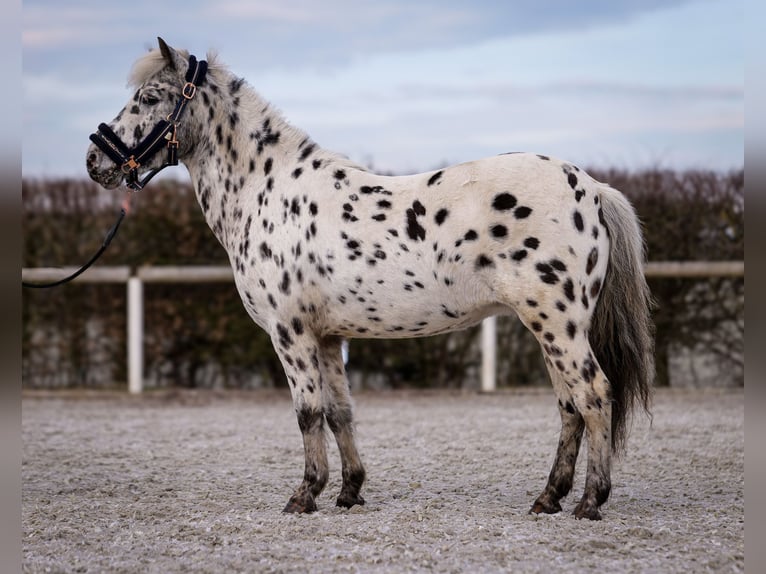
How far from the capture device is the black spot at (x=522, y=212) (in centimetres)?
439

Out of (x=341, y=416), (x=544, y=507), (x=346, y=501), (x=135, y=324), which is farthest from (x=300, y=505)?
(x=135, y=324)

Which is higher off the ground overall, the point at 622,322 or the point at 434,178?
the point at 434,178

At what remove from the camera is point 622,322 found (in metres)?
4.68

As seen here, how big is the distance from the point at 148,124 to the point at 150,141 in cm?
10

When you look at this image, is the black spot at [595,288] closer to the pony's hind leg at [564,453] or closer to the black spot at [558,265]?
the black spot at [558,265]

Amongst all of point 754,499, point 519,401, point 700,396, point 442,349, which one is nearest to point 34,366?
point 442,349

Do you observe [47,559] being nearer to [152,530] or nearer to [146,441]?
[152,530]

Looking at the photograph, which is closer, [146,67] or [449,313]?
[449,313]

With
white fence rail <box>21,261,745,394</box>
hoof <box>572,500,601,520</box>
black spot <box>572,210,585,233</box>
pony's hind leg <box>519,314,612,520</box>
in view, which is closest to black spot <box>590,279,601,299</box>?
pony's hind leg <box>519,314,612,520</box>

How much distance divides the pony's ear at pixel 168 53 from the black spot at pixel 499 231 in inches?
79.8

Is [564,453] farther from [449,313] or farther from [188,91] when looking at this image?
[188,91]

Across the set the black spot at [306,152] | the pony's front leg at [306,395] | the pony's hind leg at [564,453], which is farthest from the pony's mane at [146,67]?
the pony's hind leg at [564,453]

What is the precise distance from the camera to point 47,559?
406cm

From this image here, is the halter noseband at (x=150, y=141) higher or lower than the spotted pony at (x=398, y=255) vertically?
higher
